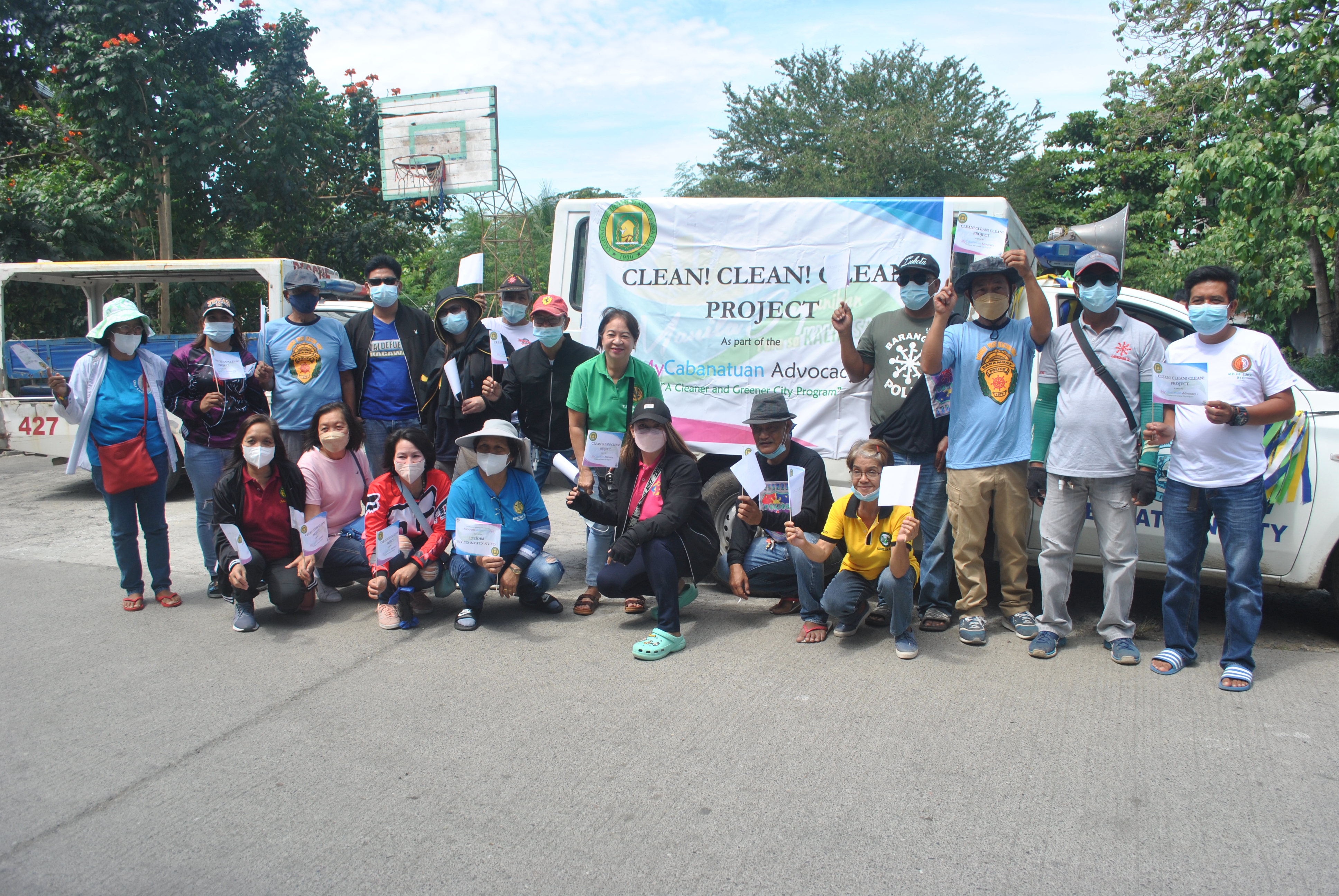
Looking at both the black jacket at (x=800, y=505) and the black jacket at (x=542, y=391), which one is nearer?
the black jacket at (x=800, y=505)

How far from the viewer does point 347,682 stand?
445 centimetres

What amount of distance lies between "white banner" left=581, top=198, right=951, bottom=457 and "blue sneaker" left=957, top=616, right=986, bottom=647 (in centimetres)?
144

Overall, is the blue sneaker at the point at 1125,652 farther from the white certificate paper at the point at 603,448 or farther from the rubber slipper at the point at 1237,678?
the white certificate paper at the point at 603,448

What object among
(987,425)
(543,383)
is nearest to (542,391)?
(543,383)

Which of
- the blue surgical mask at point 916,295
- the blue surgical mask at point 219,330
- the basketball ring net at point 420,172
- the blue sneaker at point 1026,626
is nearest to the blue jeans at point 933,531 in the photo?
the blue sneaker at point 1026,626

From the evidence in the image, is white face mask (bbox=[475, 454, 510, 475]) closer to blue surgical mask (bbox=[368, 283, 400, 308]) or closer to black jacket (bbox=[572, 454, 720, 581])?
black jacket (bbox=[572, 454, 720, 581])

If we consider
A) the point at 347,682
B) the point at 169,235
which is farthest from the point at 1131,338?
the point at 169,235

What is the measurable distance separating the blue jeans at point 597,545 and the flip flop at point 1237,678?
3.31 metres

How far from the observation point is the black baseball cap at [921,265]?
520 cm

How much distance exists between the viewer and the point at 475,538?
16.7ft

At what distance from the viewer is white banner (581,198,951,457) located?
228 inches

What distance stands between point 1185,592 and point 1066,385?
1.15m

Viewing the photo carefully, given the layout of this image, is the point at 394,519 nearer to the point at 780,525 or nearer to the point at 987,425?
the point at 780,525

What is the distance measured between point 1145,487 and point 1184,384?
522 mm
